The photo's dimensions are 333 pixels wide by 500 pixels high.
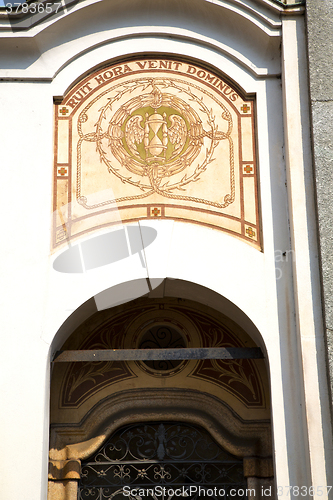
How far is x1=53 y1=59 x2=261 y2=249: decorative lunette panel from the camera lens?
5621 mm

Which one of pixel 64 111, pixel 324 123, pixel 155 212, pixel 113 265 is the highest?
pixel 64 111

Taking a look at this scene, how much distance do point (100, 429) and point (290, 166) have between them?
10.0 feet

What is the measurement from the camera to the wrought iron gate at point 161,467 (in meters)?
6.05

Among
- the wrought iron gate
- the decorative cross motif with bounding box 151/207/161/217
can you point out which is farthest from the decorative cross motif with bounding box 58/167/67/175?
the wrought iron gate

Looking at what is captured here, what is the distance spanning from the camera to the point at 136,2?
239 inches

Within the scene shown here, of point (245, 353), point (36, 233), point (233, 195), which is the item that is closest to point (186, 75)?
point (233, 195)

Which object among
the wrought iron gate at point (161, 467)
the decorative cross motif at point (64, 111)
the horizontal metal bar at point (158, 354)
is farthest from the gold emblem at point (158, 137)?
the wrought iron gate at point (161, 467)

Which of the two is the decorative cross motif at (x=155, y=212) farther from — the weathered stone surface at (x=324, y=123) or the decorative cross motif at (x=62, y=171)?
the weathered stone surface at (x=324, y=123)

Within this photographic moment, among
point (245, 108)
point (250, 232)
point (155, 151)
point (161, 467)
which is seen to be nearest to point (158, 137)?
point (155, 151)

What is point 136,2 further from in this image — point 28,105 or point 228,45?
point 28,105

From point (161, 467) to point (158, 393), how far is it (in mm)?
687

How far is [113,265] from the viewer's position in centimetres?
543

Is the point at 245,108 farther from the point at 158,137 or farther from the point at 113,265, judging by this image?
the point at 113,265

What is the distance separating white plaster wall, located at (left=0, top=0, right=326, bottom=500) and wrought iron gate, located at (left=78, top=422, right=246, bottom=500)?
1317mm
